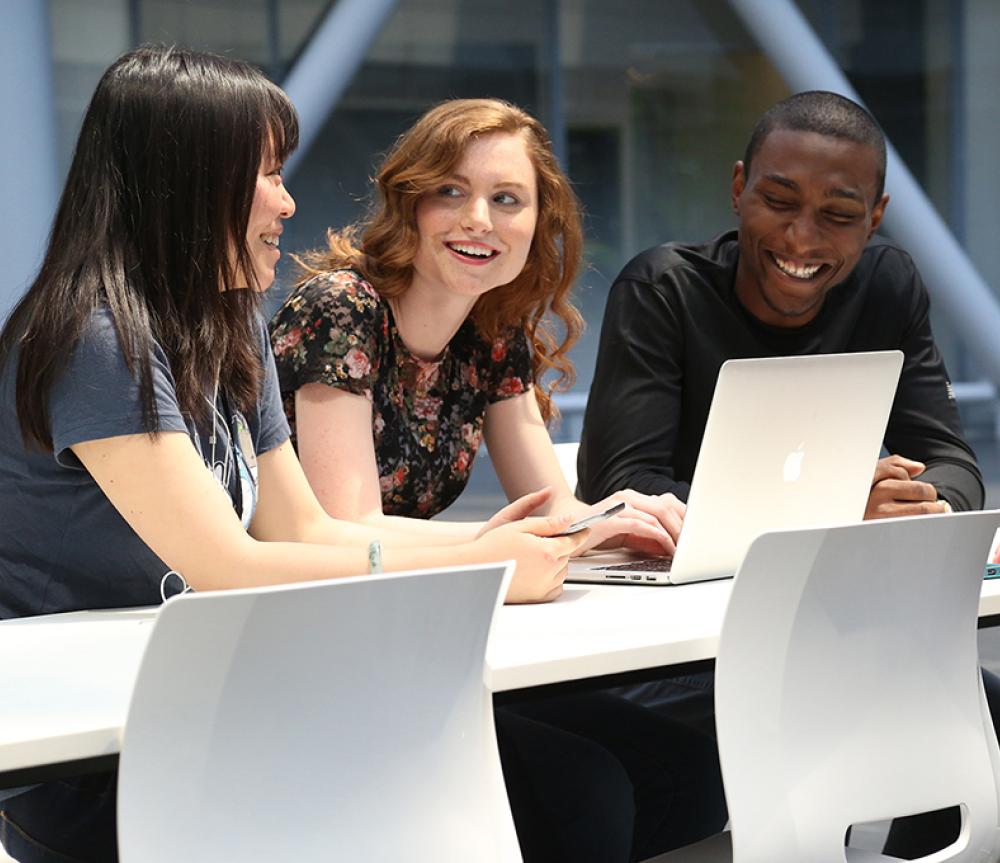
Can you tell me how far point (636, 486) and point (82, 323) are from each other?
4.23 ft

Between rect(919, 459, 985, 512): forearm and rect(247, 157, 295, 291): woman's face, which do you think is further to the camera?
rect(919, 459, 985, 512): forearm

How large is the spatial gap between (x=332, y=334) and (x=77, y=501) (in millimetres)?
819

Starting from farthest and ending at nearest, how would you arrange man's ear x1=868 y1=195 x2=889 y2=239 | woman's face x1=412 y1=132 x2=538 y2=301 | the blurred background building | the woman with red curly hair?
the blurred background building, man's ear x1=868 y1=195 x2=889 y2=239, woman's face x1=412 y1=132 x2=538 y2=301, the woman with red curly hair

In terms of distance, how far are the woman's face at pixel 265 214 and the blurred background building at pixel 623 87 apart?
5.38 meters

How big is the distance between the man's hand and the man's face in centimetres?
59

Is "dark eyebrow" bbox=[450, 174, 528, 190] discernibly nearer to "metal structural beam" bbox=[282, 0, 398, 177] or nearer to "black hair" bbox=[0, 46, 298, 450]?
"black hair" bbox=[0, 46, 298, 450]

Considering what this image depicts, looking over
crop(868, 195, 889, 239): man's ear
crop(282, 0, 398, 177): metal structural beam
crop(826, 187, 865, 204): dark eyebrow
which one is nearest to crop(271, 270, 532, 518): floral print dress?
crop(826, 187, 865, 204): dark eyebrow

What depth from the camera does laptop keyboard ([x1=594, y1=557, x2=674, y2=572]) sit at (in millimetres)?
2170

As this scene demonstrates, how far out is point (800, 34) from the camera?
7562mm

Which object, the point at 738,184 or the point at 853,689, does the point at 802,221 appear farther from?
the point at 853,689

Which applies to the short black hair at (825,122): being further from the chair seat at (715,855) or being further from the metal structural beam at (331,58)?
the metal structural beam at (331,58)

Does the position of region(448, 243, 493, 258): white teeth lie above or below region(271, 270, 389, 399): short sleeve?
above

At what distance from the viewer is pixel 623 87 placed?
8867 mm

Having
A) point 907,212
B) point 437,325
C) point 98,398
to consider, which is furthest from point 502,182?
point 907,212
